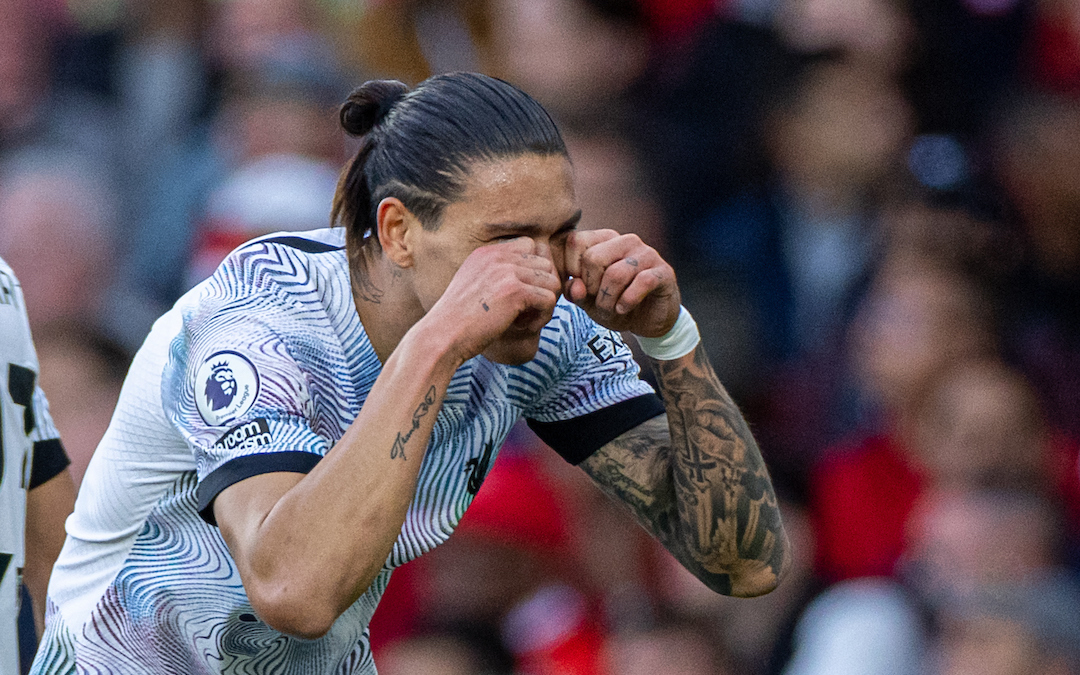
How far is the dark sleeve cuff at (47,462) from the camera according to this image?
10.4 ft

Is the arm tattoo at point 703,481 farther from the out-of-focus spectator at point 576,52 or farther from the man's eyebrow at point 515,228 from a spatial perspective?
the out-of-focus spectator at point 576,52

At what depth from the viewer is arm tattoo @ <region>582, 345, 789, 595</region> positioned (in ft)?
9.41

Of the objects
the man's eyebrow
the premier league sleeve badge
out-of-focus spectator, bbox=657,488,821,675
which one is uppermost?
the man's eyebrow

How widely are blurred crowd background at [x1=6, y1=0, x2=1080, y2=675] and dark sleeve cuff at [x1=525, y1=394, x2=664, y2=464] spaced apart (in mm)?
1304

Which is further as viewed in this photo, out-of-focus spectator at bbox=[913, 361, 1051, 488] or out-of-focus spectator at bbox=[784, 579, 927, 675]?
out-of-focus spectator at bbox=[913, 361, 1051, 488]

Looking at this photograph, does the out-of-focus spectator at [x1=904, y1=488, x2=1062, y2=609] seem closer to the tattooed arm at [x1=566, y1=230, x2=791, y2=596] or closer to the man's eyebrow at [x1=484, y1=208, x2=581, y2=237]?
the tattooed arm at [x1=566, y1=230, x2=791, y2=596]

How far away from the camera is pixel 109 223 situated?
18.9ft

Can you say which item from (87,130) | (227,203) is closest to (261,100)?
(227,203)

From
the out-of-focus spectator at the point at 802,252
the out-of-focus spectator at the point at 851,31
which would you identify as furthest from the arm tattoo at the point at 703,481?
the out-of-focus spectator at the point at 851,31

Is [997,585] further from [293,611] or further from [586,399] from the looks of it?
[293,611]

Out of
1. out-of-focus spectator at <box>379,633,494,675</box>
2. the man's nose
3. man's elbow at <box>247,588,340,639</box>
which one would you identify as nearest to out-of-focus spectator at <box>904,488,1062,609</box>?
out-of-focus spectator at <box>379,633,494,675</box>

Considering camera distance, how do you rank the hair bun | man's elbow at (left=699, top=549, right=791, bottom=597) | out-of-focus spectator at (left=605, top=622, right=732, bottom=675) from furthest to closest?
out-of-focus spectator at (left=605, top=622, right=732, bottom=675) → man's elbow at (left=699, top=549, right=791, bottom=597) → the hair bun

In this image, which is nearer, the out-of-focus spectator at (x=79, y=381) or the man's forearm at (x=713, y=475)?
the man's forearm at (x=713, y=475)

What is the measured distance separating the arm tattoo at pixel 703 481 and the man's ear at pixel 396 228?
1.85ft
